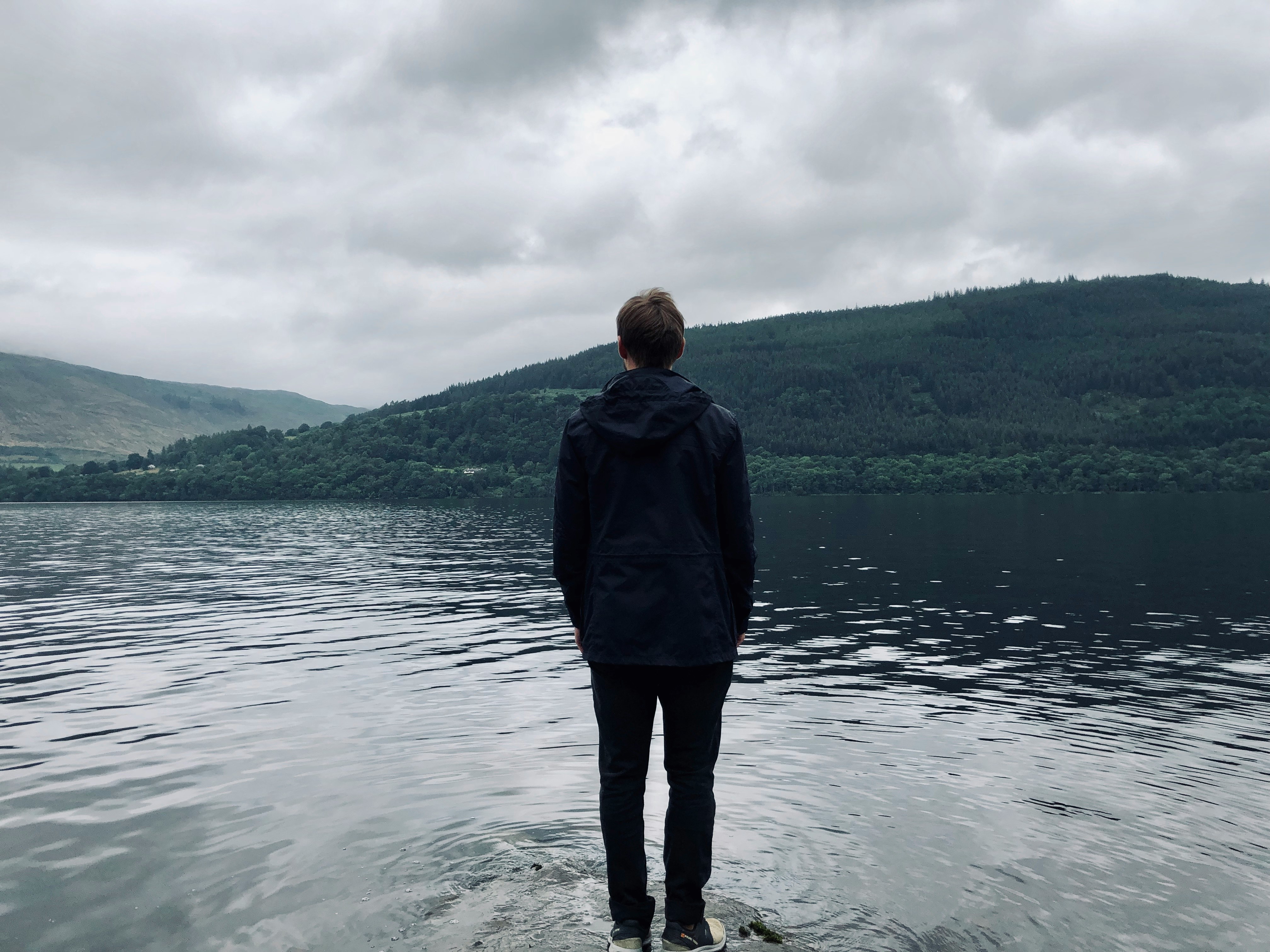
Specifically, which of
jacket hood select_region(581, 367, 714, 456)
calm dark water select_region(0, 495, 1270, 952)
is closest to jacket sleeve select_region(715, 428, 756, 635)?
jacket hood select_region(581, 367, 714, 456)

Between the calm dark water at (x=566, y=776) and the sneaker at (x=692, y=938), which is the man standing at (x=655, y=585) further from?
the calm dark water at (x=566, y=776)

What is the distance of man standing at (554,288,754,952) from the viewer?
5.34m

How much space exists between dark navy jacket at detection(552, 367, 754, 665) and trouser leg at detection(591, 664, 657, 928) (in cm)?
27

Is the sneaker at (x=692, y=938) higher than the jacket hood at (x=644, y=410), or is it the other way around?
the jacket hood at (x=644, y=410)

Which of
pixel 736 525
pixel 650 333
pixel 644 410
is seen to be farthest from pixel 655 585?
pixel 650 333

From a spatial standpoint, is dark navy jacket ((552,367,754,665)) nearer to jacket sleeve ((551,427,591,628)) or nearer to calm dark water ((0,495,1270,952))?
jacket sleeve ((551,427,591,628))

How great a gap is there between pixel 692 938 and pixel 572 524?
2.71 metres

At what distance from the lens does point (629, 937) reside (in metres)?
5.61

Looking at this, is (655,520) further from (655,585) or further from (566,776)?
(566,776)

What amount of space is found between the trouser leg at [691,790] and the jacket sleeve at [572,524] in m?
0.86

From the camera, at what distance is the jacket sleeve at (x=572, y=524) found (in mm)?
5555

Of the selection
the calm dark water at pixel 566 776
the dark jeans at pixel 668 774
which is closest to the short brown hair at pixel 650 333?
the dark jeans at pixel 668 774

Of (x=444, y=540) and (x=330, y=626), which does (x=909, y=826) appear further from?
(x=444, y=540)

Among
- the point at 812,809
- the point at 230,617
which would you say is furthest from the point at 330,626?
the point at 812,809
